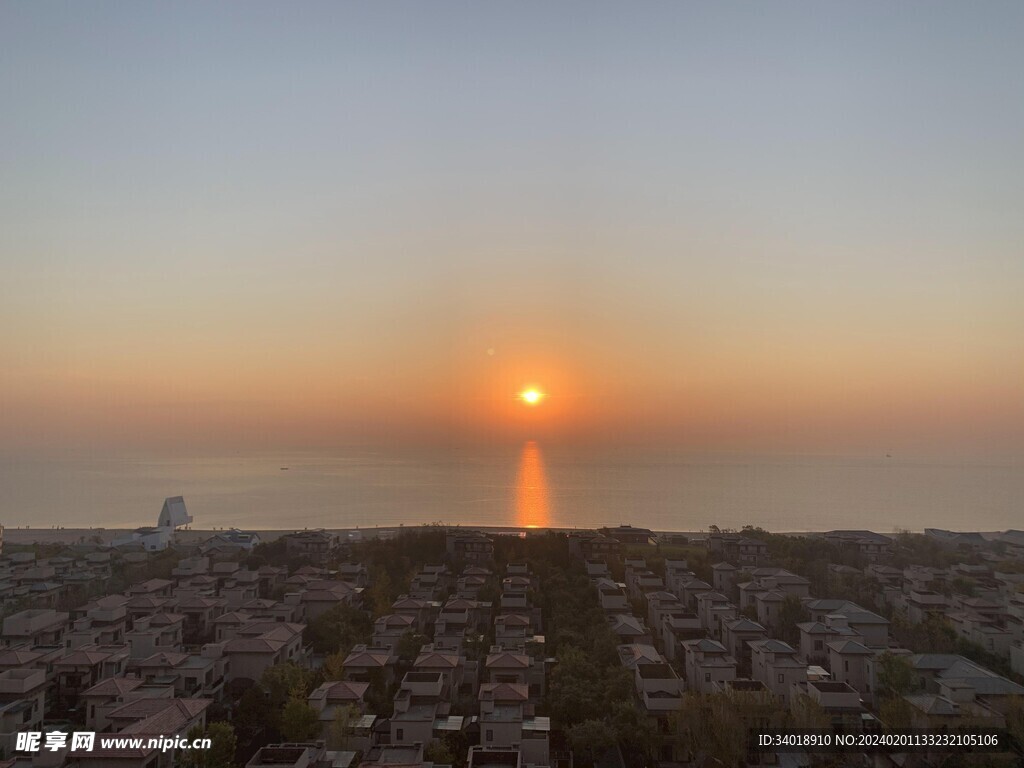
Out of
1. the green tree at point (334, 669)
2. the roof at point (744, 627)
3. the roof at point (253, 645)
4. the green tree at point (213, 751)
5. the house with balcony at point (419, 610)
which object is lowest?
the green tree at point (213, 751)

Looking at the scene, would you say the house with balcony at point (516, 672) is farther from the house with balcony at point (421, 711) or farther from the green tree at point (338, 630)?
the green tree at point (338, 630)

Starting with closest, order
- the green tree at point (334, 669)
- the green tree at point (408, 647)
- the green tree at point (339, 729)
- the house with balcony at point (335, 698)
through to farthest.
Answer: the green tree at point (339, 729) < the house with balcony at point (335, 698) < the green tree at point (334, 669) < the green tree at point (408, 647)

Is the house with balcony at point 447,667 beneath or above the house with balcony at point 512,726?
above

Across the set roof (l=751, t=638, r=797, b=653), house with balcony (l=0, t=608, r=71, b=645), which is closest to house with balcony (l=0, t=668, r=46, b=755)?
house with balcony (l=0, t=608, r=71, b=645)

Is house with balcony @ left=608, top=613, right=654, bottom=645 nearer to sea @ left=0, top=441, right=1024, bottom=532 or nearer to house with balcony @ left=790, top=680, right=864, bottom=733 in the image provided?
house with balcony @ left=790, top=680, right=864, bottom=733

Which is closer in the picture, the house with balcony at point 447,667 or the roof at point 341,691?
the roof at point 341,691

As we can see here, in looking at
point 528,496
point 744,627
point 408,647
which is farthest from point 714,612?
point 528,496

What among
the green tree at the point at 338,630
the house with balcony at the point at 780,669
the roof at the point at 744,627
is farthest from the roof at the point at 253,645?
the roof at the point at 744,627

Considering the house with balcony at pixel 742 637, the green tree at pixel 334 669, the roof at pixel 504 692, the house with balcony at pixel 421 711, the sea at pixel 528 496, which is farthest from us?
the sea at pixel 528 496
